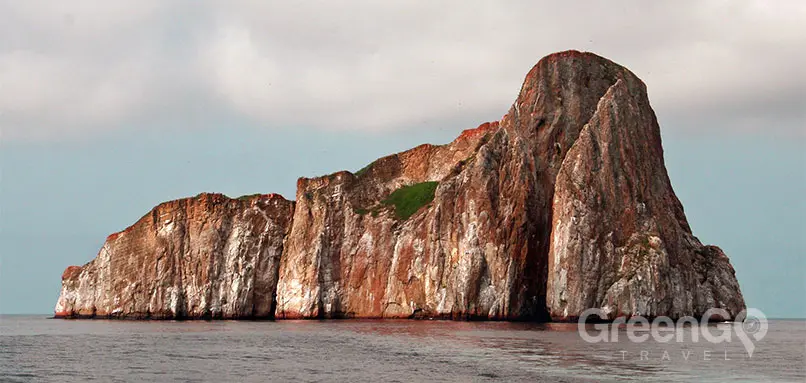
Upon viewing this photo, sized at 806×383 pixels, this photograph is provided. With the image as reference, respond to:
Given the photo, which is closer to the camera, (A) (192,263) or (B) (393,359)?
(B) (393,359)

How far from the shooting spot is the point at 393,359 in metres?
46.7

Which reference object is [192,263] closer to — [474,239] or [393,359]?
[474,239]

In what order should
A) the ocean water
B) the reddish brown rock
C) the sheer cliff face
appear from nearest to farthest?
the ocean water, the sheer cliff face, the reddish brown rock

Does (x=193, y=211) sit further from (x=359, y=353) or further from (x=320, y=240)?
(x=359, y=353)

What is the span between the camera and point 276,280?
11619cm

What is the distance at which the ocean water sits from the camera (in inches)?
1501

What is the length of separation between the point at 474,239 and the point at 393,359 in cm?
4731

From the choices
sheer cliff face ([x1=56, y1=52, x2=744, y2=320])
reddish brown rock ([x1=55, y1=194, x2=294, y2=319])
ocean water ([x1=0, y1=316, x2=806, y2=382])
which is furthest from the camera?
reddish brown rock ([x1=55, y1=194, x2=294, y2=319])

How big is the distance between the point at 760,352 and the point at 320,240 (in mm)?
66983

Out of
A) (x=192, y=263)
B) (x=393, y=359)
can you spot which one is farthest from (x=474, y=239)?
(x=393, y=359)

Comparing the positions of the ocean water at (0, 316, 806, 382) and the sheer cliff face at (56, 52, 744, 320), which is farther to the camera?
the sheer cliff face at (56, 52, 744, 320)

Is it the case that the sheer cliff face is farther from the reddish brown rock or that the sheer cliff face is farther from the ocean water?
the ocean water

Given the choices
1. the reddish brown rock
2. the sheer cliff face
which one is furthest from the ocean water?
the reddish brown rock

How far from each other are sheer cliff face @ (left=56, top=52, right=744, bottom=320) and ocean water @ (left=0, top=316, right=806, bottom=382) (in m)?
18.4
